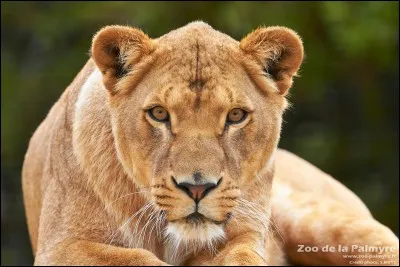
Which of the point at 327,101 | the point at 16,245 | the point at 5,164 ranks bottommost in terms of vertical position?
the point at 16,245

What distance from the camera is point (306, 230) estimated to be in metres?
6.82

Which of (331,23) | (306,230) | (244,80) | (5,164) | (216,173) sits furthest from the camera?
(5,164)

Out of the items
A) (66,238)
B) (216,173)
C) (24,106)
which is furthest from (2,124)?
(216,173)

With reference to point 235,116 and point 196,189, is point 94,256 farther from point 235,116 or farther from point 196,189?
point 235,116

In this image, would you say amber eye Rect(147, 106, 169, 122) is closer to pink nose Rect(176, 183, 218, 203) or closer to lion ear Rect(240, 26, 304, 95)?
pink nose Rect(176, 183, 218, 203)

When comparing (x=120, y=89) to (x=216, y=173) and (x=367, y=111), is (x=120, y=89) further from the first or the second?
(x=367, y=111)

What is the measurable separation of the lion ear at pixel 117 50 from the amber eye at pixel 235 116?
1.72 feet

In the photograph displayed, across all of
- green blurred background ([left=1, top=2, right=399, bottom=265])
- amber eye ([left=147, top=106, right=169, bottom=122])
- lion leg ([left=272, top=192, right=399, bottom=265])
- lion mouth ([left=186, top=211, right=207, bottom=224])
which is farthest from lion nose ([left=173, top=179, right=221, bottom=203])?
green blurred background ([left=1, top=2, right=399, bottom=265])

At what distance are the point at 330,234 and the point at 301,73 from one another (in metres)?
5.72

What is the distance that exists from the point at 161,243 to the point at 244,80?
899 mm

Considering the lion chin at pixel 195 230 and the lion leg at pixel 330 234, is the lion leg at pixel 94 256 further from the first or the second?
the lion leg at pixel 330 234

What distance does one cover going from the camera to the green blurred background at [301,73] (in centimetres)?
1174

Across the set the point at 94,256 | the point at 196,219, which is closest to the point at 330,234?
the point at 94,256

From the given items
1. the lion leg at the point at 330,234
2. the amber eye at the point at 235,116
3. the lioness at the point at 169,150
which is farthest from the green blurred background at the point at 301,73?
the amber eye at the point at 235,116
